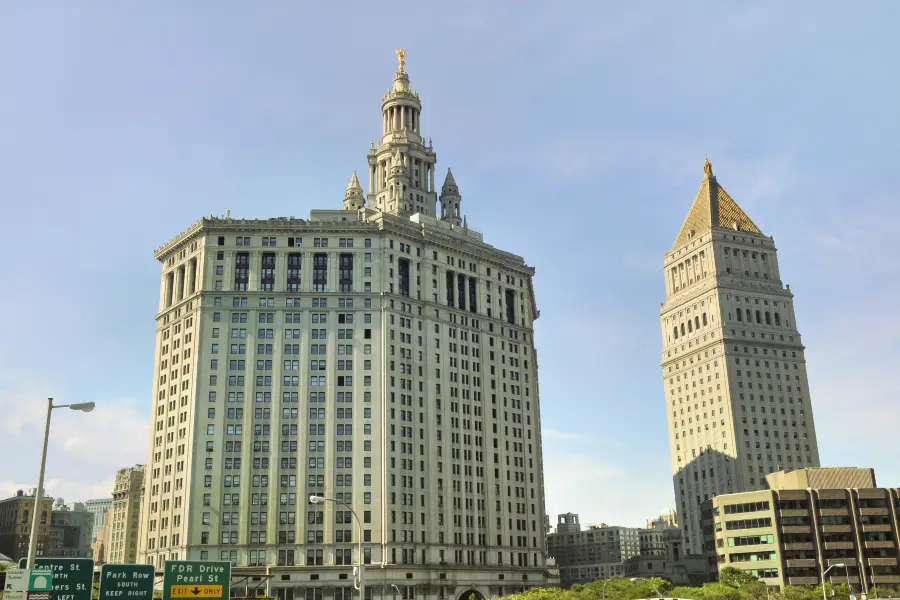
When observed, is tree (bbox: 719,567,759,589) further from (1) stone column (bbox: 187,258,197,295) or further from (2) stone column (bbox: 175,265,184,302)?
(2) stone column (bbox: 175,265,184,302)

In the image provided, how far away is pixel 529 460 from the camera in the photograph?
174 metres

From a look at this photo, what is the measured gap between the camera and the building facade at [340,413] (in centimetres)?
14750

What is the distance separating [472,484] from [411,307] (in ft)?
114

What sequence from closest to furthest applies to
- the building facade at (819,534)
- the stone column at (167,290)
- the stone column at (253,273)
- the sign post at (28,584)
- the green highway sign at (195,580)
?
the sign post at (28,584), the green highway sign at (195,580), the stone column at (253,273), the building facade at (819,534), the stone column at (167,290)

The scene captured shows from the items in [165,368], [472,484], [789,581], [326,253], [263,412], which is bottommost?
[789,581]

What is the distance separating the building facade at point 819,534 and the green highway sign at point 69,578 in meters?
137

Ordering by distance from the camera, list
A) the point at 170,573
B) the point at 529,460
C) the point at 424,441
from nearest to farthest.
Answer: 1. the point at 170,573
2. the point at 424,441
3. the point at 529,460

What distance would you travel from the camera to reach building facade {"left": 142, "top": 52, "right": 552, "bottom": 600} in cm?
14750

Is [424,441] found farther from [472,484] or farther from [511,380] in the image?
[511,380]

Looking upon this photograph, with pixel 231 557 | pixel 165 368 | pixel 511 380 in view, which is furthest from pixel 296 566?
pixel 511 380

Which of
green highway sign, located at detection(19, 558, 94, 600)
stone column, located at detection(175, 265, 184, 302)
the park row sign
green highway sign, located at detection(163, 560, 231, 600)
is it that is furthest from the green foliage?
stone column, located at detection(175, 265, 184, 302)

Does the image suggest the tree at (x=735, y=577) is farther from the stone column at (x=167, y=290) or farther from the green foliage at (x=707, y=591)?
the stone column at (x=167, y=290)

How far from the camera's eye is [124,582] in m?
58.2

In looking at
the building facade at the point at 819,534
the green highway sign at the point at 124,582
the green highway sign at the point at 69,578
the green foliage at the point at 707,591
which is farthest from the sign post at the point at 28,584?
the building facade at the point at 819,534
